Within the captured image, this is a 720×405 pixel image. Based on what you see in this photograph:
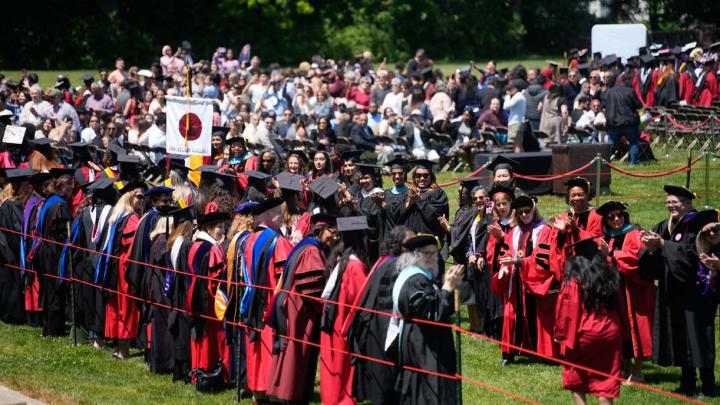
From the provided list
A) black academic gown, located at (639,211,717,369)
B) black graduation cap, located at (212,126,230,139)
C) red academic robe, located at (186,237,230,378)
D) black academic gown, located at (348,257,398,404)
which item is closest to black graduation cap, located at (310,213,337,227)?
black academic gown, located at (348,257,398,404)

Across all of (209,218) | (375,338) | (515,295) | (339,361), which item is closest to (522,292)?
(515,295)

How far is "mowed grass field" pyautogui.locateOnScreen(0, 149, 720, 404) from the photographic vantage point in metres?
10.8

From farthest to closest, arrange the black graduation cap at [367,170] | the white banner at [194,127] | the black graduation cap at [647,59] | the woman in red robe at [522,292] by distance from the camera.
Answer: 1. the black graduation cap at [647,59]
2. the white banner at [194,127]
3. the black graduation cap at [367,170]
4. the woman in red robe at [522,292]

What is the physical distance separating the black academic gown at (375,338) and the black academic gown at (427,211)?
12.8 ft

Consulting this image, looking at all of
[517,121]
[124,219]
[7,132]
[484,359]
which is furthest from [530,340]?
[517,121]

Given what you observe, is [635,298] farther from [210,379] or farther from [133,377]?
[133,377]

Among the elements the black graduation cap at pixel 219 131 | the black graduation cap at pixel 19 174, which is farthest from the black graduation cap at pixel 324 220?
the black graduation cap at pixel 219 131

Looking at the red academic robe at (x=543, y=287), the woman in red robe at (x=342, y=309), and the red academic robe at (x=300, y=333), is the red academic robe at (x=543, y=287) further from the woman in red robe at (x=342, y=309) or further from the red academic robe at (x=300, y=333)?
the red academic robe at (x=300, y=333)

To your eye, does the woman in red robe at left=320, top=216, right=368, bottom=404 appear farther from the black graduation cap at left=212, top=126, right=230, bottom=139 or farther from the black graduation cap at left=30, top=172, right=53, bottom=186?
the black graduation cap at left=212, top=126, right=230, bottom=139

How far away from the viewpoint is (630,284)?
11.0 m

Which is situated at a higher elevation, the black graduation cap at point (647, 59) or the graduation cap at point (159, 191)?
the black graduation cap at point (647, 59)

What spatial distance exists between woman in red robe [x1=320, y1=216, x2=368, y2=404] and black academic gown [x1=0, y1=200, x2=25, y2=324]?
19.9ft

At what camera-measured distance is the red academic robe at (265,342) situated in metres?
10.3

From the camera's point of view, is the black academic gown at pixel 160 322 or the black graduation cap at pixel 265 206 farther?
the black academic gown at pixel 160 322
